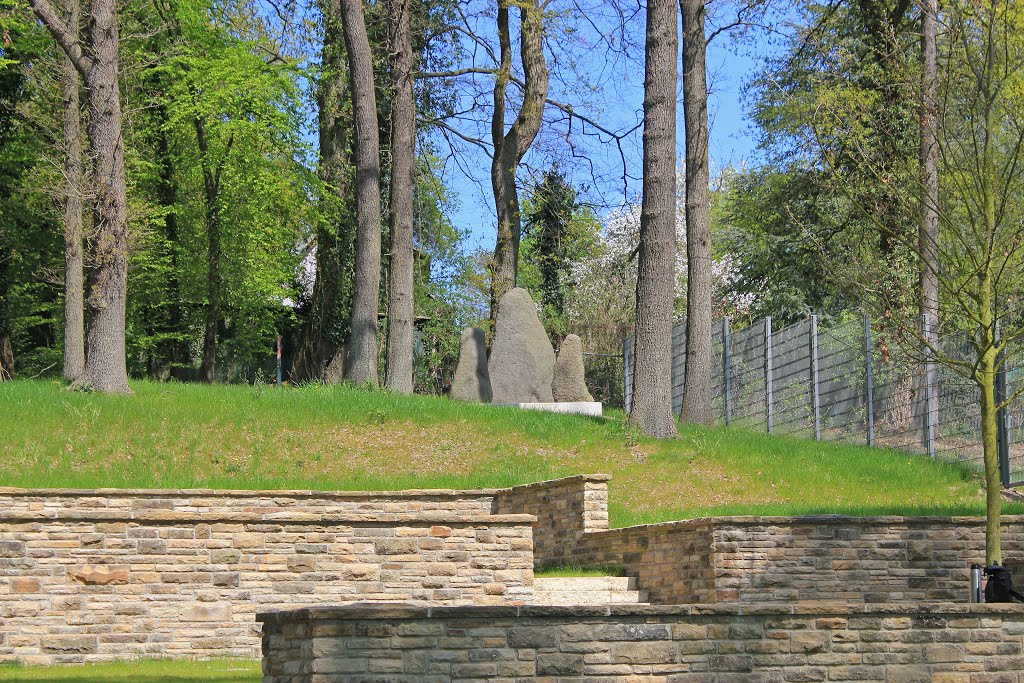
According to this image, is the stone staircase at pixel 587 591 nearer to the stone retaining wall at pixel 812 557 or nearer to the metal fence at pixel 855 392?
the stone retaining wall at pixel 812 557

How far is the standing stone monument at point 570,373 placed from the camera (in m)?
23.2

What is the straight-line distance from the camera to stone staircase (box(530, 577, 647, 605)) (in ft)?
39.9

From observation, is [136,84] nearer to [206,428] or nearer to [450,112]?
[450,112]

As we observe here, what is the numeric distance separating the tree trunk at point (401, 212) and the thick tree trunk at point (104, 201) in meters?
5.40

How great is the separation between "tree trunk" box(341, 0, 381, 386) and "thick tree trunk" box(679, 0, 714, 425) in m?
6.15

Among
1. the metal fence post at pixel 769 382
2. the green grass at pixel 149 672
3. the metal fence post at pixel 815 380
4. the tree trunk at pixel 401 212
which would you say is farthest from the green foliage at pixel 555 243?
the green grass at pixel 149 672

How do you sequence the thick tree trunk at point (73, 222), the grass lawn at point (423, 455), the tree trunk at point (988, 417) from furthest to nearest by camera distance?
the thick tree trunk at point (73, 222)
the grass lawn at point (423, 455)
the tree trunk at point (988, 417)

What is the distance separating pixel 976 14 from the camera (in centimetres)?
1352

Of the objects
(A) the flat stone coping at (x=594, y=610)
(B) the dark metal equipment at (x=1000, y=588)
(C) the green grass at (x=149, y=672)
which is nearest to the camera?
(A) the flat stone coping at (x=594, y=610)

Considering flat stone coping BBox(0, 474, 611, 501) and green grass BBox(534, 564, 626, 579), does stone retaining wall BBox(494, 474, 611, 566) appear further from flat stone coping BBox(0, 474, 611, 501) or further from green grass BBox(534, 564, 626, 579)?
green grass BBox(534, 564, 626, 579)

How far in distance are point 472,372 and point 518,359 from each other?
90 cm

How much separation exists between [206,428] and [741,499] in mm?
7641

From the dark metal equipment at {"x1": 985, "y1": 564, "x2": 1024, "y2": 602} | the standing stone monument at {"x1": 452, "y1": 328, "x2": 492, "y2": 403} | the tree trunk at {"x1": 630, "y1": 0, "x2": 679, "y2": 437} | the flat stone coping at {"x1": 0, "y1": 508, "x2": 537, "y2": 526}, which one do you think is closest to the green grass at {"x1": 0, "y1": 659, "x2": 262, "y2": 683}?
the flat stone coping at {"x1": 0, "y1": 508, "x2": 537, "y2": 526}

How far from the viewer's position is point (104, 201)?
67.3 ft
